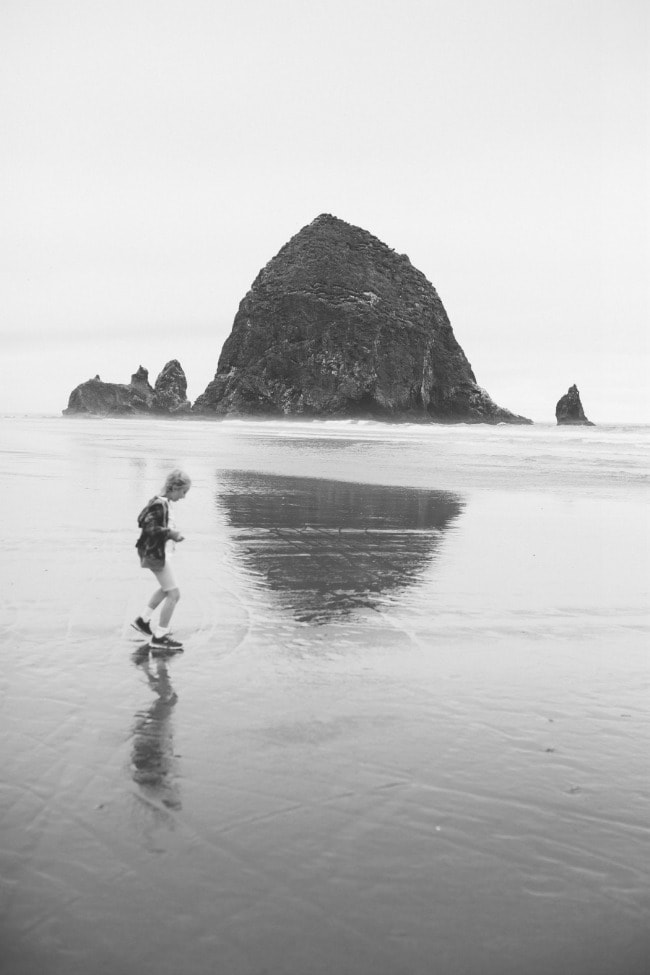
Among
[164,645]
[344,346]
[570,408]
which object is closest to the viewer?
[164,645]

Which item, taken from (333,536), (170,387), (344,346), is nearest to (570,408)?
(344,346)

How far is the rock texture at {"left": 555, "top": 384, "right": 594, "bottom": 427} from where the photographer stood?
10206 centimetres

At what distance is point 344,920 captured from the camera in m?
2.90

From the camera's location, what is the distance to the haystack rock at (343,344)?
106 meters

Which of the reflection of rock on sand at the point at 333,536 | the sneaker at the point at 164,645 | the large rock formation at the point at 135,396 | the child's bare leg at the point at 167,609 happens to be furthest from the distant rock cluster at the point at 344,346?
the sneaker at the point at 164,645

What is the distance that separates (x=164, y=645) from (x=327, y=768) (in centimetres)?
249

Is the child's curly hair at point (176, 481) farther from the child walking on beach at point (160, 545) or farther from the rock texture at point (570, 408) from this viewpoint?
the rock texture at point (570, 408)

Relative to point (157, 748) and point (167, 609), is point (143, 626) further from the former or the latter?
point (157, 748)

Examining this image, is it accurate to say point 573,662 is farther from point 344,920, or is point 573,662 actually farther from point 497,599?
point 344,920

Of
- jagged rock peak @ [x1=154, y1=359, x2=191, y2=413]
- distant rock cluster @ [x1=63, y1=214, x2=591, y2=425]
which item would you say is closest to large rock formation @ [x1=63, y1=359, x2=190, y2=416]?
jagged rock peak @ [x1=154, y1=359, x2=191, y2=413]

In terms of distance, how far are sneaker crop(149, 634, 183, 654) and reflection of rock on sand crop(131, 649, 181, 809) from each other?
55cm

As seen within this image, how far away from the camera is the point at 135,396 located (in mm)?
139000

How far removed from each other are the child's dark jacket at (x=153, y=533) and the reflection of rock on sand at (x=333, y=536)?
1530 mm

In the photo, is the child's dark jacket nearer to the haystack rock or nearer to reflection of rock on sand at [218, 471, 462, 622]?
reflection of rock on sand at [218, 471, 462, 622]
